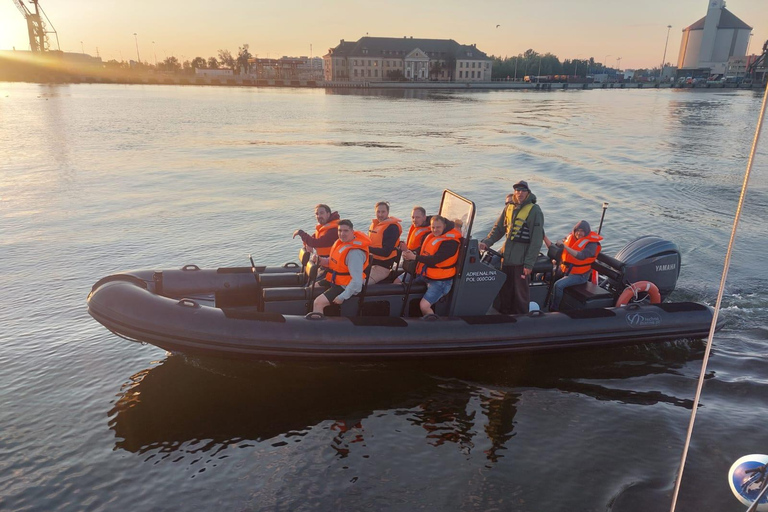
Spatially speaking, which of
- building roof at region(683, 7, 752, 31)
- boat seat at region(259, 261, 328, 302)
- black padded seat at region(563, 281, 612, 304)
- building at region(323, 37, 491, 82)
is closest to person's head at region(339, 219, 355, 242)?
boat seat at region(259, 261, 328, 302)

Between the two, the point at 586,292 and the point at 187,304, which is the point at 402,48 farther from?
the point at 187,304

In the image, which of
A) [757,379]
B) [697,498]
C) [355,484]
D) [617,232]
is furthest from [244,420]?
[617,232]

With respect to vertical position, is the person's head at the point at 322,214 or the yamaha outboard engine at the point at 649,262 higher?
the person's head at the point at 322,214

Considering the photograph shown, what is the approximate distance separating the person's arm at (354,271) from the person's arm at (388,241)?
584 mm

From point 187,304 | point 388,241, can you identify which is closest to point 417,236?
point 388,241

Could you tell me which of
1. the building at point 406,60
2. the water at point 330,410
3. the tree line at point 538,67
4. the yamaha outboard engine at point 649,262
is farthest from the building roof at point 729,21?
the yamaha outboard engine at point 649,262

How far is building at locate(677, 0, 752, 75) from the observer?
152m

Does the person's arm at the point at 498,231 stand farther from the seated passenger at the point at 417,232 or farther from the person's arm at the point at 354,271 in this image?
the person's arm at the point at 354,271

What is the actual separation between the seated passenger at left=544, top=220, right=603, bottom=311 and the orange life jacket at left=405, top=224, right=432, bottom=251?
1.58 metres

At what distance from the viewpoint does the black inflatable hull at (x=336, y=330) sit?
5.94 meters

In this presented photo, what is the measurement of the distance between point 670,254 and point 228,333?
633 centimetres

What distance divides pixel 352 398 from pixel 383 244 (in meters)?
2.01

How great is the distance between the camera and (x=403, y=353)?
625 centimetres

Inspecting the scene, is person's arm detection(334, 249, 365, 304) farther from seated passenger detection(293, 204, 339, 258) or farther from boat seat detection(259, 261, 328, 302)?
seated passenger detection(293, 204, 339, 258)
